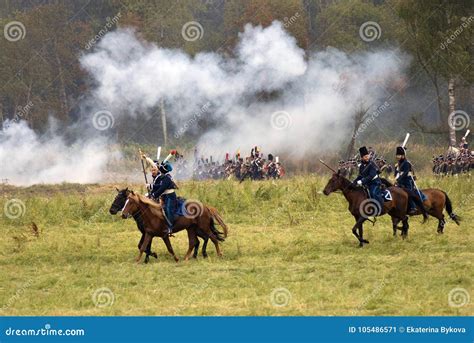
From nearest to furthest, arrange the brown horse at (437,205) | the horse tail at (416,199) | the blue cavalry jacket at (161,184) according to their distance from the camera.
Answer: the blue cavalry jacket at (161,184), the horse tail at (416,199), the brown horse at (437,205)

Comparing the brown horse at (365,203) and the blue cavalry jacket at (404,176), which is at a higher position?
the blue cavalry jacket at (404,176)

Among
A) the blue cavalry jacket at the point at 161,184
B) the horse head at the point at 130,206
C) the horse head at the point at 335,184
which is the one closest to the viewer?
the horse head at the point at 130,206

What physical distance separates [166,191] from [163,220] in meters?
0.77

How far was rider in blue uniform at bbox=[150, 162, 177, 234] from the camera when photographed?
Result: 23906mm

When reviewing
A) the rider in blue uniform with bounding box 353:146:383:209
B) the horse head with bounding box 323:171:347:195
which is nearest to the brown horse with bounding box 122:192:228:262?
the horse head with bounding box 323:171:347:195

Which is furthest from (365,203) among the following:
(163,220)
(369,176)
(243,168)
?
(243,168)

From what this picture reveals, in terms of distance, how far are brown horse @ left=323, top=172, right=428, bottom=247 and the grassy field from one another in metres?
0.69

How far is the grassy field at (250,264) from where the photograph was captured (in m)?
18.0

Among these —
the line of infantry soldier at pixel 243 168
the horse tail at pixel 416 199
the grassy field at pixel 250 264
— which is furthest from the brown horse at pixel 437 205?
the line of infantry soldier at pixel 243 168

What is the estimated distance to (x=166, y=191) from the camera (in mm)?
24125

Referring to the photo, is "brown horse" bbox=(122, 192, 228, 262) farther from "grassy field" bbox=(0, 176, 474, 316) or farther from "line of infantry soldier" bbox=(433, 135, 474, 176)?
"line of infantry soldier" bbox=(433, 135, 474, 176)

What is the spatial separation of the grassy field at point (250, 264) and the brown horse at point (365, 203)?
0.69 meters

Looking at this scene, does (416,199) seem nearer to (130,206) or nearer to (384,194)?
(384,194)

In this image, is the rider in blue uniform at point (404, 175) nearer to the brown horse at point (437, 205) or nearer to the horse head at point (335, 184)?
the brown horse at point (437, 205)
